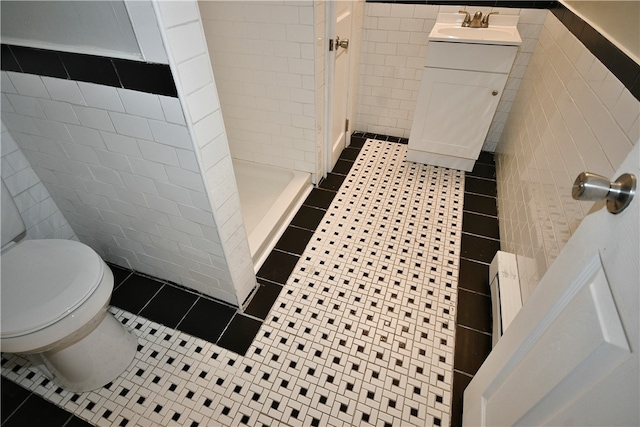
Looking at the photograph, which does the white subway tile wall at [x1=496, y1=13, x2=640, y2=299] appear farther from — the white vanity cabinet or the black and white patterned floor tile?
the black and white patterned floor tile

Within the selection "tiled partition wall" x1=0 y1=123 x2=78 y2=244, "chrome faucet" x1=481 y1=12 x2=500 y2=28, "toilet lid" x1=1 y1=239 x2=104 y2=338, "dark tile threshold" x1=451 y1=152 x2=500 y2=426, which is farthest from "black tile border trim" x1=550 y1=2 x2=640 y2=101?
"tiled partition wall" x1=0 y1=123 x2=78 y2=244

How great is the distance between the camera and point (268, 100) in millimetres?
2070

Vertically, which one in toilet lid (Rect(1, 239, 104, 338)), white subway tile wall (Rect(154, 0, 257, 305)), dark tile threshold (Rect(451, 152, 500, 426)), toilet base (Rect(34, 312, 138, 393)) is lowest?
dark tile threshold (Rect(451, 152, 500, 426))

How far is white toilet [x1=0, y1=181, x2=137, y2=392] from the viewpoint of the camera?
1007 millimetres

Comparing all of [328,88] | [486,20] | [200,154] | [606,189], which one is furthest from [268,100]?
[606,189]

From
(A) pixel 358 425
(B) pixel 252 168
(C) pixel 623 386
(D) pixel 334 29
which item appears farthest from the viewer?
(B) pixel 252 168

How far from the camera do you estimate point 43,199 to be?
4.90ft

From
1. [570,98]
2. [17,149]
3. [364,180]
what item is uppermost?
[570,98]

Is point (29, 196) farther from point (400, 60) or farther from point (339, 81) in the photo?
point (400, 60)

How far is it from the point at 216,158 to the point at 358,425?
1.10 m

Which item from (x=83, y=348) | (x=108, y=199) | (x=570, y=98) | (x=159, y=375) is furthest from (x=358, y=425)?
(x=570, y=98)

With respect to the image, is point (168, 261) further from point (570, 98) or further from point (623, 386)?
point (570, 98)

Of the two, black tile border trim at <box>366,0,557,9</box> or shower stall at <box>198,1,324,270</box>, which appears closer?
shower stall at <box>198,1,324,270</box>

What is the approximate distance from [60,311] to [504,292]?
1.71 m
